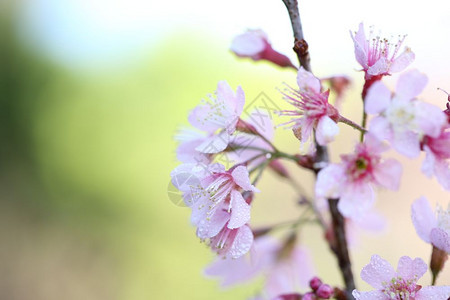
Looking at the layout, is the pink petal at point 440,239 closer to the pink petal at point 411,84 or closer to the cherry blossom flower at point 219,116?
the pink petal at point 411,84

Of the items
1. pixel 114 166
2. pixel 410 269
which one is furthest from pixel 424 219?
pixel 114 166

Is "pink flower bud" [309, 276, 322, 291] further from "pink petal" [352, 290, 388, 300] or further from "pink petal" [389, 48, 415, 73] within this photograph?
"pink petal" [389, 48, 415, 73]

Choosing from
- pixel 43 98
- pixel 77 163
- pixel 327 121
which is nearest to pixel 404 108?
pixel 327 121

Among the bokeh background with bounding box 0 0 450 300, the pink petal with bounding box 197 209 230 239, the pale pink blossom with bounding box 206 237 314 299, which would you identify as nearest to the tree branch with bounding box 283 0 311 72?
the pink petal with bounding box 197 209 230 239

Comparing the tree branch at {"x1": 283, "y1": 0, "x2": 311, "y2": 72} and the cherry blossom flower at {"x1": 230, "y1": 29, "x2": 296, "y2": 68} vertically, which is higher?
the tree branch at {"x1": 283, "y1": 0, "x2": 311, "y2": 72}

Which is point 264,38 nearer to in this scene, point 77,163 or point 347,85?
point 347,85

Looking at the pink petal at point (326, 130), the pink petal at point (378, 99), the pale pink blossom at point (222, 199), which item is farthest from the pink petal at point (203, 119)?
the pink petal at point (378, 99)

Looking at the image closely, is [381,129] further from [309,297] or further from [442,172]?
[309,297]
